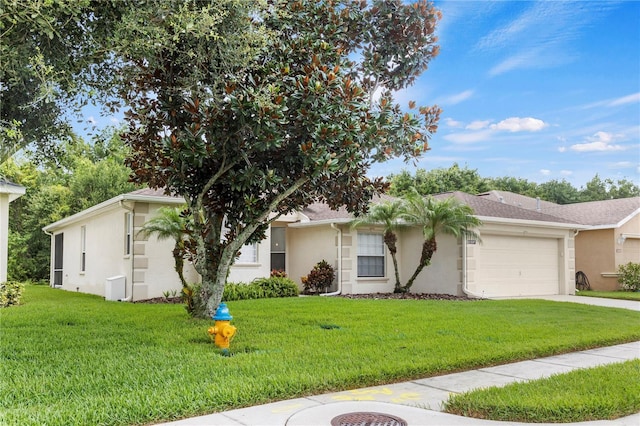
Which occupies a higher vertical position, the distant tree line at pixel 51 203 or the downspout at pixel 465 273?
the distant tree line at pixel 51 203

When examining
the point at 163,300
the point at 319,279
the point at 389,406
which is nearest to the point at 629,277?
the point at 319,279

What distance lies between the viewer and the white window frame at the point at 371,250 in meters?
17.8

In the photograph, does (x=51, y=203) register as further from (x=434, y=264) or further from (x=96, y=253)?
(x=434, y=264)

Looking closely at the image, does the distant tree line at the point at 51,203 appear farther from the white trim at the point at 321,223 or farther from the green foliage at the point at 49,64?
the green foliage at the point at 49,64

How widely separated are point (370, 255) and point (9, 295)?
10.7m

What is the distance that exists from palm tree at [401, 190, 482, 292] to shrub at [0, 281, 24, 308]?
11.1 metres

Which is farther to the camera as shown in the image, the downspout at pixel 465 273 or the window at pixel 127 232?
the downspout at pixel 465 273

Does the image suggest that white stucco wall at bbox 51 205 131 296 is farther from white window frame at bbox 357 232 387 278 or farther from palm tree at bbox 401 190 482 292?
palm tree at bbox 401 190 482 292

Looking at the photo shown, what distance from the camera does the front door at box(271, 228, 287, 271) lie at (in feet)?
62.6

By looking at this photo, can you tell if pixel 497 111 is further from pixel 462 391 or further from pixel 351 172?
pixel 462 391

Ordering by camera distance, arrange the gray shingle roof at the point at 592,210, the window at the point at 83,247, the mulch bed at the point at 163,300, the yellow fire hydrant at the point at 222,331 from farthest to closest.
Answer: the gray shingle roof at the point at 592,210, the window at the point at 83,247, the mulch bed at the point at 163,300, the yellow fire hydrant at the point at 222,331

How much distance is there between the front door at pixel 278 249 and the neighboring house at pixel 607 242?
1187 centimetres

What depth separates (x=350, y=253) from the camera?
1744 centimetres

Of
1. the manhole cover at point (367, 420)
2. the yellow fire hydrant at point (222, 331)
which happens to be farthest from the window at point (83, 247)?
the manhole cover at point (367, 420)
